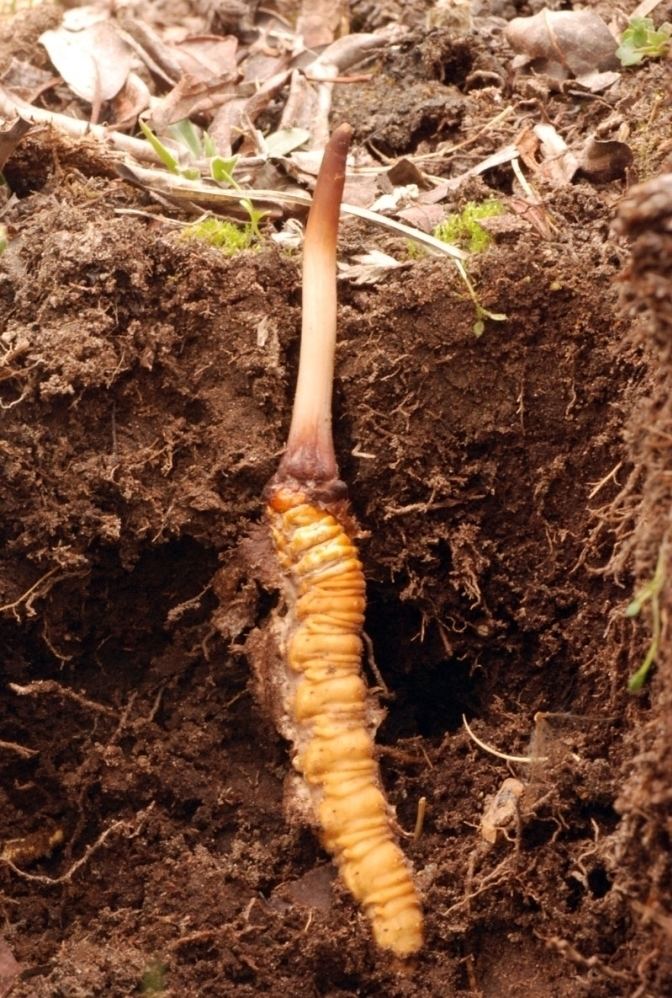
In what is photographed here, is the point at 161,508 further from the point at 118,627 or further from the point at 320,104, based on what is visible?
the point at 320,104

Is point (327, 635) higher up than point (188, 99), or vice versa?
point (188, 99)

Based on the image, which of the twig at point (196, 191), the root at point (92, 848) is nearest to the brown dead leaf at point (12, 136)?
the twig at point (196, 191)

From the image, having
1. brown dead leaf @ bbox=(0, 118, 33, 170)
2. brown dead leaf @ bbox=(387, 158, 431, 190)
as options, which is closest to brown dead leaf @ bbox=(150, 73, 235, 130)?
brown dead leaf @ bbox=(0, 118, 33, 170)

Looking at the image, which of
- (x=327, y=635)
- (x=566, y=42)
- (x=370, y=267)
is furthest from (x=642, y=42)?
(x=327, y=635)

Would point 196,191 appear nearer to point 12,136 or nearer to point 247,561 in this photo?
point 12,136

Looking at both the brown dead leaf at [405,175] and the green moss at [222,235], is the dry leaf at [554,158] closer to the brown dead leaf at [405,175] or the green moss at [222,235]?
the brown dead leaf at [405,175]

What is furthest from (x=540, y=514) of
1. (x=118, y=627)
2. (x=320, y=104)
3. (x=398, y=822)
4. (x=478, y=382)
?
(x=320, y=104)
